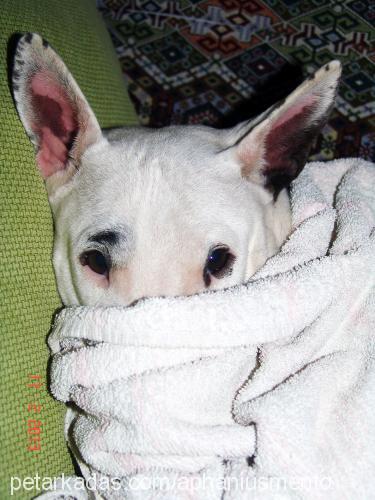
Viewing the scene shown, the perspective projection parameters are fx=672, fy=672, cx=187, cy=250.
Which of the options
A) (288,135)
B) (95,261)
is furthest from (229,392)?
(288,135)

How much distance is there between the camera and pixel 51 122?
1.52 metres

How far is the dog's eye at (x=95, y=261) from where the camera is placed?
136 cm

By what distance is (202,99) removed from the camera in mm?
2854

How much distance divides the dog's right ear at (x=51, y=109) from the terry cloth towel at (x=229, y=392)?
0.43 m

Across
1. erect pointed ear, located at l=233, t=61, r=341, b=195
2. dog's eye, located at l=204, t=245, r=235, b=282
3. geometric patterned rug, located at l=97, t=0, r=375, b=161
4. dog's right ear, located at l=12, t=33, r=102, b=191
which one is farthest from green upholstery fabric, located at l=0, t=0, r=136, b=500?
geometric patterned rug, located at l=97, t=0, r=375, b=161

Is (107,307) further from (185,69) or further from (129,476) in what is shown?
(185,69)

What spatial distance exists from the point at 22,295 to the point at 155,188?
1.14ft

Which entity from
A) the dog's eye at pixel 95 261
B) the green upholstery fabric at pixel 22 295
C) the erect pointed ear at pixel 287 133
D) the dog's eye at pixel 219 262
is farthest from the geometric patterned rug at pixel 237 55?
the dog's eye at pixel 95 261

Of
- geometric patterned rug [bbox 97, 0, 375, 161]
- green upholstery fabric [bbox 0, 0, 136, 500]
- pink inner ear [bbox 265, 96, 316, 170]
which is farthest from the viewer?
geometric patterned rug [bbox 97, 0, 375, 161]

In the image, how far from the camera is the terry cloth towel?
1.16 m

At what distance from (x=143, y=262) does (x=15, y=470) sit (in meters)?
0.46

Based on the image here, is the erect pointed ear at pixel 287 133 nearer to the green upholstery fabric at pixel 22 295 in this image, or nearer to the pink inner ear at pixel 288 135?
the pink inner ear at pixel 288 135

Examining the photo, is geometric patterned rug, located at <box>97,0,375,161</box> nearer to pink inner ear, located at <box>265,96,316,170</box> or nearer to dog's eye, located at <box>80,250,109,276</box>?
pink inner ear, located at <box>265,96,316,170</box>

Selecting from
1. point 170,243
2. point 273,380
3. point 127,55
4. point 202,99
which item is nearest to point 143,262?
point 170,243
